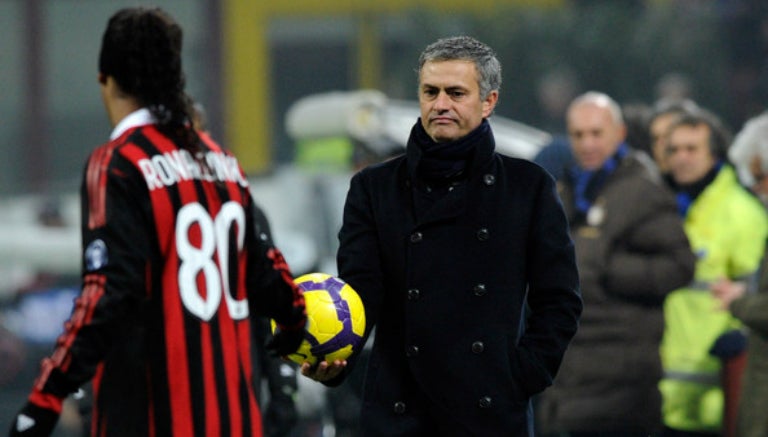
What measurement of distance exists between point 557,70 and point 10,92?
6.59 meters

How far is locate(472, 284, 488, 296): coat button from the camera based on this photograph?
16.2 ft

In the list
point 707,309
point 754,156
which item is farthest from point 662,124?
point 707,309

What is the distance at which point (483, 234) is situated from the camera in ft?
16.3

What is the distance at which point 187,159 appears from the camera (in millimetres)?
5066

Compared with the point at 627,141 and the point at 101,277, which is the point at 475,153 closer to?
the point at 101,277

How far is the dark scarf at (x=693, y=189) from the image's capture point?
8.36 m

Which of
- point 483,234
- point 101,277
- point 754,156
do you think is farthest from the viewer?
point 754,156

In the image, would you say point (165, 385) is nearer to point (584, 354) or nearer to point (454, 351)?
point (454, 351)

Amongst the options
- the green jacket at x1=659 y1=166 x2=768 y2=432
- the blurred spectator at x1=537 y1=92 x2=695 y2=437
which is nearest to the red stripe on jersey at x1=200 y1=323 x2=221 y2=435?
the blurred spectator at x1=537 y1=92 x2=695 y2=437

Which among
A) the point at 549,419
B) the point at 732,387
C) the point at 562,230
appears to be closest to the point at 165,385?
the point at 562,230

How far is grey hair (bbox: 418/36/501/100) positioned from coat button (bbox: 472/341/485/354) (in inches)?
25.2

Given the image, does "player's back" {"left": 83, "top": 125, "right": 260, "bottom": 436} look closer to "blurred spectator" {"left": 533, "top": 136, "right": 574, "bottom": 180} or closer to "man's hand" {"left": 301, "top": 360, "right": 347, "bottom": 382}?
"man's hand" {"left": 301, "top": 360, "right": 347, "bottom": 382}

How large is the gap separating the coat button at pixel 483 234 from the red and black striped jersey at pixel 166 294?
1.68 feet

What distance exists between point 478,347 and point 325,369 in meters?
0.43
